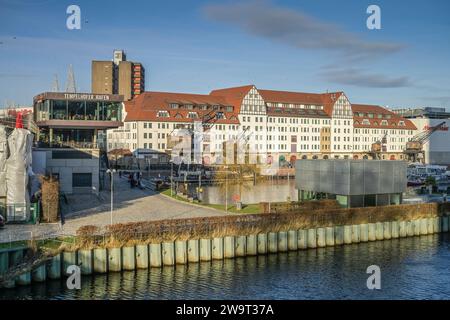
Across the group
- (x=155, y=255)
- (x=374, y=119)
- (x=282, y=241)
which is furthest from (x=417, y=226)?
(x=374, y=119)

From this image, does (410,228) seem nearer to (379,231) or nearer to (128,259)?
(379,231)

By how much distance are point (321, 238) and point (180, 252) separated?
13441 mm

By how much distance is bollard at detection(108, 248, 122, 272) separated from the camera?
117 ft

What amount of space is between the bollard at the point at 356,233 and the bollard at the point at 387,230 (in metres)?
3.22

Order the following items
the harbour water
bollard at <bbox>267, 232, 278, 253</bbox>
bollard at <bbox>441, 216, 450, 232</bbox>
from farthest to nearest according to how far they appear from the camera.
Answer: bollard at <bbox>441, 216, 450, 232</bbox>, bollard at <bbox>267, 232, 278, 253</bbox>, the harbour water

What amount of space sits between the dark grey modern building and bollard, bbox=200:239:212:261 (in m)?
18.3

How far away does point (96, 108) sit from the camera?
6431 centimetres

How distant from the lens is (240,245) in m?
40.8

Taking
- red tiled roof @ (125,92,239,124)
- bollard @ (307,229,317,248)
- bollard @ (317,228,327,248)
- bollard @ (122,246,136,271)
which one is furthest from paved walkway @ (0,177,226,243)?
red tiled roof @ (125,92,239,124)

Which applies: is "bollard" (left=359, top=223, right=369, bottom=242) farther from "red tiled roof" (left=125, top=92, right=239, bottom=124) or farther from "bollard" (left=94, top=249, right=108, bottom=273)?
"red tiled roof" (left=125, top=92, right=239, bottom=124)

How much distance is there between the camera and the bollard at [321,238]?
45250 mm

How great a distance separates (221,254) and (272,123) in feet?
329
